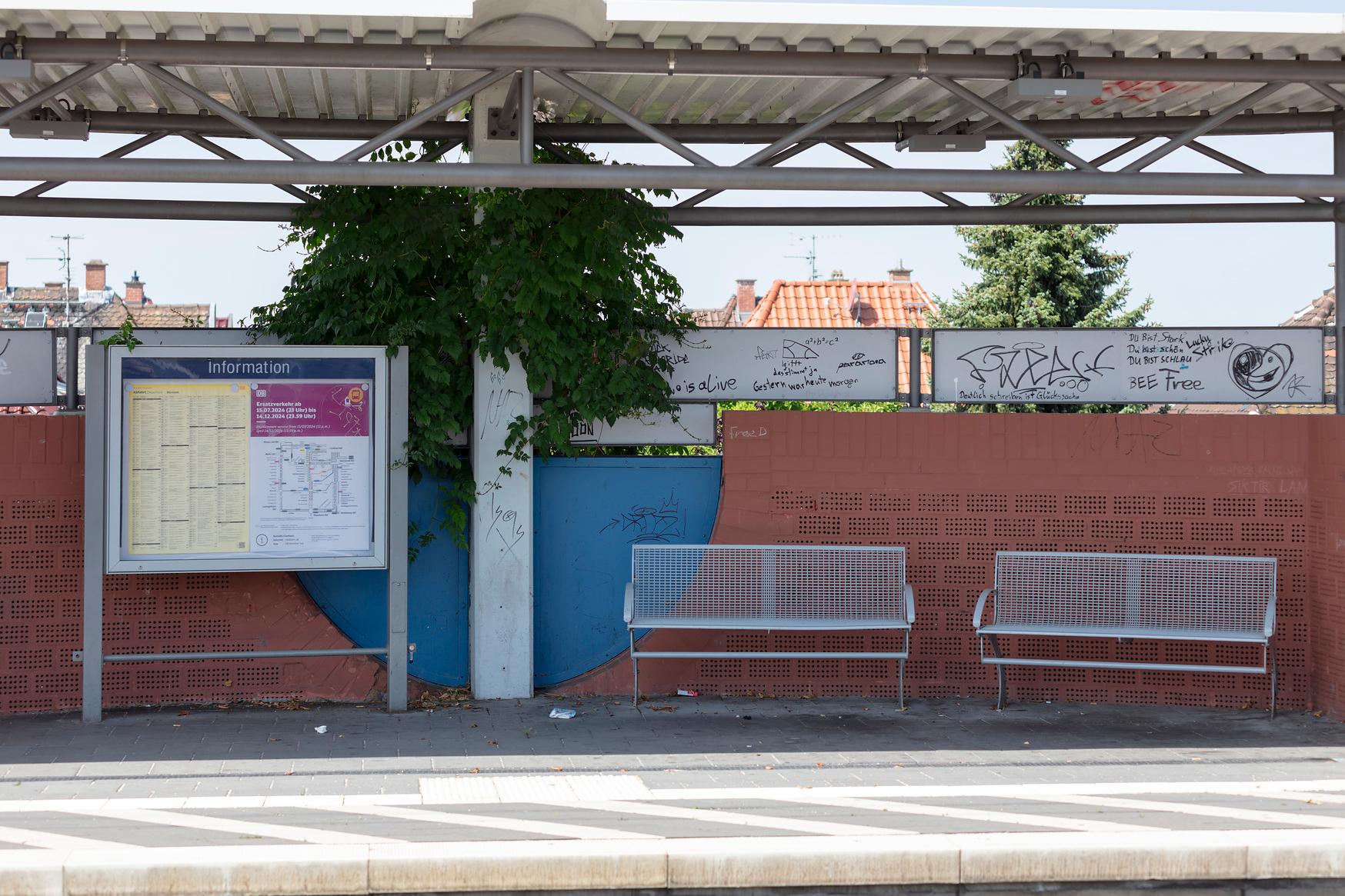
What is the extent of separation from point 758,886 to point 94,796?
3.35 metres

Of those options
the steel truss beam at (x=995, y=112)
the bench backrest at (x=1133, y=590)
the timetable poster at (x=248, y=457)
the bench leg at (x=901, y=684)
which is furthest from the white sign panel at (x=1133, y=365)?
the timetable poster at (x=248, y=457)

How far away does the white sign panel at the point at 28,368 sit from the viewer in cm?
930

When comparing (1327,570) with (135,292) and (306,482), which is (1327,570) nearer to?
(306,482)

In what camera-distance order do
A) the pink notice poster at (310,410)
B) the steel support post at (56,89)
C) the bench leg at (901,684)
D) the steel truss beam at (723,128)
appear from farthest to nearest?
the steel truss beam at (723,128)
the bench leg at (901,684)
the pink notice poster at (310,410)
the steel support post at (56,89)

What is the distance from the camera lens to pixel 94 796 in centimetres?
687

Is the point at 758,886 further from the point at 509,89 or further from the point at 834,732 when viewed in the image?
the point at 509,89

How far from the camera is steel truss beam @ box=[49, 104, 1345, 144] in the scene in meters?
9.51

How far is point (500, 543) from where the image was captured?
940 cm

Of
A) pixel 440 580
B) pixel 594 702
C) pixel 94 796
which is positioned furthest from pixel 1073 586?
pixel 94 796

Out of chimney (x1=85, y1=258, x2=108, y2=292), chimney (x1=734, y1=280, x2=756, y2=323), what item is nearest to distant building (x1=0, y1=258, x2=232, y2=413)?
chimney (x1=85, y1=258, x2=108, y2=292)

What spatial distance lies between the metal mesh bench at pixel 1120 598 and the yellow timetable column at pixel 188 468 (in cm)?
475

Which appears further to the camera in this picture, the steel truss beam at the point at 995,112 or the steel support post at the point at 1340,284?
the steel support post at the point at 1340,284

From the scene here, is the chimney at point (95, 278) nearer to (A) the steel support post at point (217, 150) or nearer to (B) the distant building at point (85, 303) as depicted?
(B) the distant building at point (85, 303)

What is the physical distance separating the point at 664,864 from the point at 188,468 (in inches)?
181
